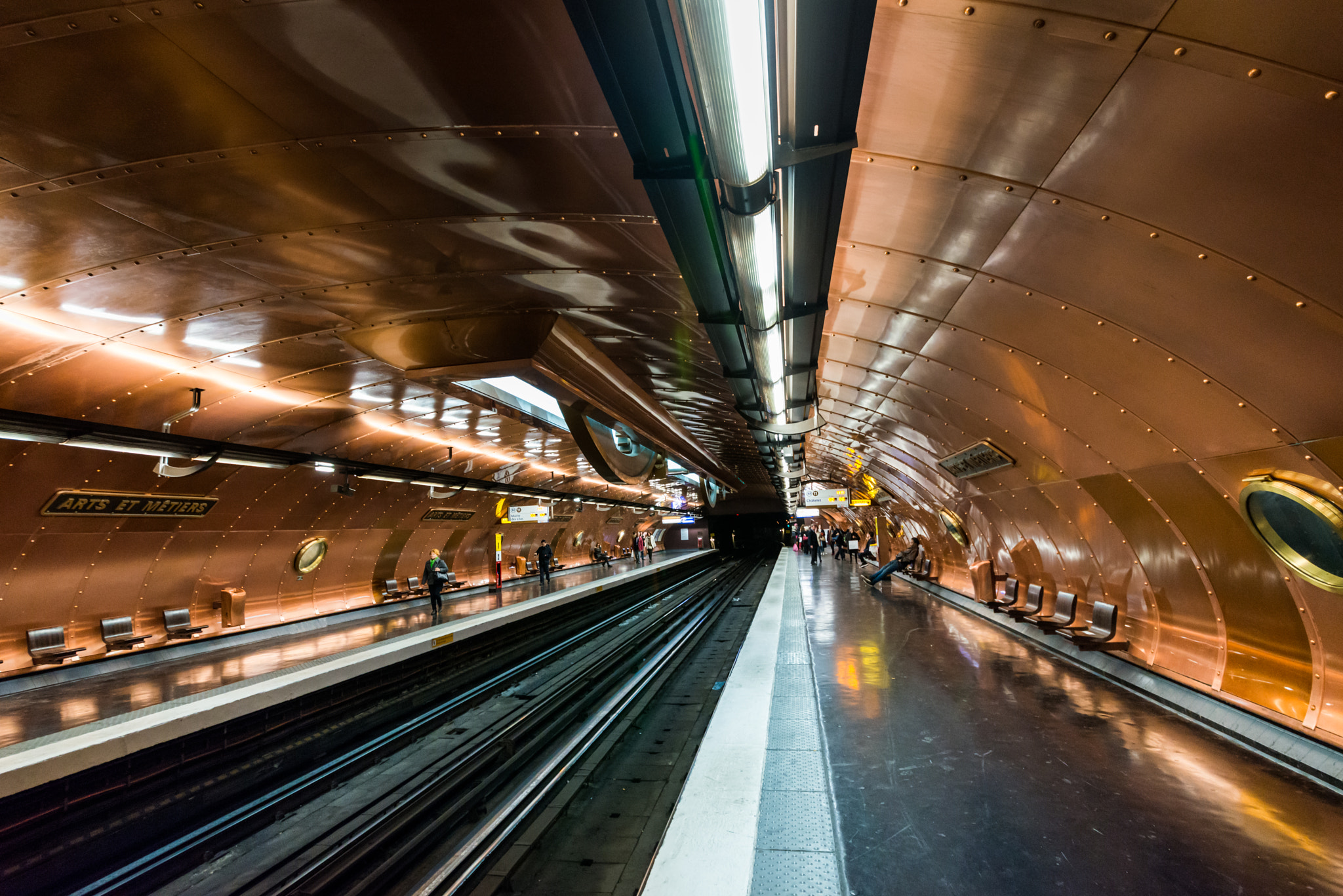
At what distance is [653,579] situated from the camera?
103ft

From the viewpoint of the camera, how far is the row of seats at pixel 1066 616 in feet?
26.5

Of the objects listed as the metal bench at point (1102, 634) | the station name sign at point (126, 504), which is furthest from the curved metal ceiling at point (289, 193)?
the metal bench at point (1102, 634)

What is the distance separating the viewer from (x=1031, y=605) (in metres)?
10.7

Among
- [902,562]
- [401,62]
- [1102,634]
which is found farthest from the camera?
[902,562]

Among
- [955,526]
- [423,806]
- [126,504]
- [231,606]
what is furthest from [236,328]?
[955,526]

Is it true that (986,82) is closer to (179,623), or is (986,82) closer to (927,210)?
(927,210)

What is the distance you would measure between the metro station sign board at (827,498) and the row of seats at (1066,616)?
10871mm

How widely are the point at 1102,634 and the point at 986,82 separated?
7867 mm

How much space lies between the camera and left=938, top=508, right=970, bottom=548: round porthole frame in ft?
45.2

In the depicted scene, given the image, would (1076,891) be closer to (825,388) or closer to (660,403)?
(825,388)

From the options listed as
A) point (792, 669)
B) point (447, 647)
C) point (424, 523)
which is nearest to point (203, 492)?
point (447, 647)

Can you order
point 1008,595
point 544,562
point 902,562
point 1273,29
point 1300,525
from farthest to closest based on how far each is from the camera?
point 544,562 < point 902,562 < point 1008,595 < point 1300,525 < point 1273,29

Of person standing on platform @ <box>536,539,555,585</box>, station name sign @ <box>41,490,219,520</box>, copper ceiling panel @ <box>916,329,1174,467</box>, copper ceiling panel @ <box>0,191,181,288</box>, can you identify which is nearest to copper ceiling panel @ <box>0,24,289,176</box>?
copper ceiling panel @ <box>0,191,181,288</box>

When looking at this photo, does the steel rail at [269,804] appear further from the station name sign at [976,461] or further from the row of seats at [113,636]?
the station name sign at [976,461]
